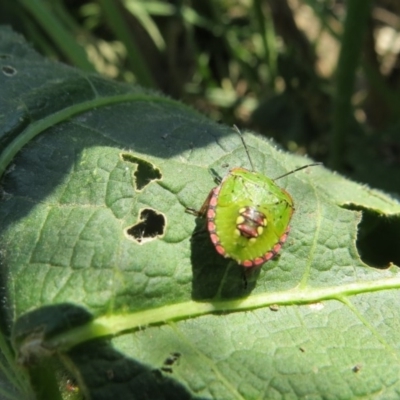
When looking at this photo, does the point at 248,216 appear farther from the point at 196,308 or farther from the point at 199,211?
the point at 196,308

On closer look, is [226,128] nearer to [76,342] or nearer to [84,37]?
[76,342]

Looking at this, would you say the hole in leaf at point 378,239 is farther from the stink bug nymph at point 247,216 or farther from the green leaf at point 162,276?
the stink bug nymph at point 247,216

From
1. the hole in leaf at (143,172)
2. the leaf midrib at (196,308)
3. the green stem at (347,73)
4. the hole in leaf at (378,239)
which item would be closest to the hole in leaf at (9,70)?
the hole in leaf at (143,172)

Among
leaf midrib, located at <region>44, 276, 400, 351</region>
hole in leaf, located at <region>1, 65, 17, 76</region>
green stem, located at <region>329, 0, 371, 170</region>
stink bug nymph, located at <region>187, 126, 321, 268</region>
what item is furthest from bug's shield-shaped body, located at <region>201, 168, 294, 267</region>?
green stem, located at <region>329, 0, 371, 170</region>

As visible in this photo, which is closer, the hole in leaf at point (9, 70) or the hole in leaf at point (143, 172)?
the hole in leaf at point (143, 172)

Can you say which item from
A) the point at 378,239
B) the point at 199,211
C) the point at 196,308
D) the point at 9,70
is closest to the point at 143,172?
the point at 199,211
